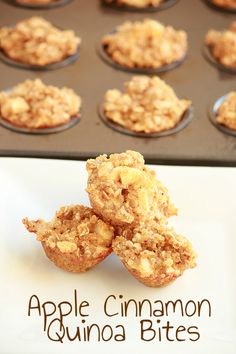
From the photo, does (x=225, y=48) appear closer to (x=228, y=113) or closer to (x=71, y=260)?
(x=228, y=113)

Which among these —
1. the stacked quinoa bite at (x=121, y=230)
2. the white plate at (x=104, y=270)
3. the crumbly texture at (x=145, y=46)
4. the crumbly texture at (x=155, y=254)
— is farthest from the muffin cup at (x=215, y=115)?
the crumbly texture at (x=155, y=254)

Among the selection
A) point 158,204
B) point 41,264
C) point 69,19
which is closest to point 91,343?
point 41,264

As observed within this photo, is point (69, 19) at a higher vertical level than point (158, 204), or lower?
higher

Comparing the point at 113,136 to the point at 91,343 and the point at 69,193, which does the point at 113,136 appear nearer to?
the point at 69,193

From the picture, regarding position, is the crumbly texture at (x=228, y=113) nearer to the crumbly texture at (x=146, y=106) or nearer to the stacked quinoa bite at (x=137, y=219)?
the crumbly texture at (x=146, y=106)

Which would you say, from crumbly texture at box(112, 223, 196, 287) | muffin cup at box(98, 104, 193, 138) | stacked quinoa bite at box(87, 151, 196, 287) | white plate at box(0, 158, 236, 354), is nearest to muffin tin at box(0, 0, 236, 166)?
muffin cup at box(98, 104, 193, 138)

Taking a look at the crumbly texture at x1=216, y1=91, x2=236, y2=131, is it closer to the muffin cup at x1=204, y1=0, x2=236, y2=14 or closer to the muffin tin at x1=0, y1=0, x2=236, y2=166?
the muffin tin at x1=0, y1=0, x2=236, y2=166
